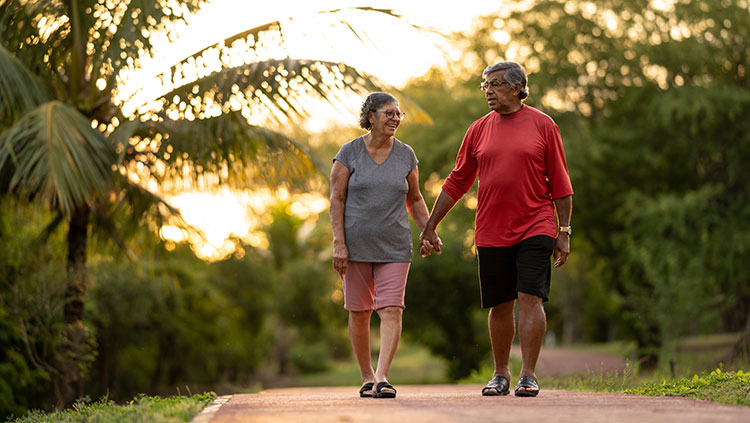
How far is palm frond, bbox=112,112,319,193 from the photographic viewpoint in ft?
33.6

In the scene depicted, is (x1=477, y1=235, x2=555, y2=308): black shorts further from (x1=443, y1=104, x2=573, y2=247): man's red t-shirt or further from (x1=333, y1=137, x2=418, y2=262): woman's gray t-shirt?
(x1=333, y1=137, x2=418, y2=262): woman's gray t-shirt

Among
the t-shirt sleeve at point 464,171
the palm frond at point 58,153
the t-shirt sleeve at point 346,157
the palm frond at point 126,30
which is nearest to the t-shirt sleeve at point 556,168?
the t-shirt sleeve at point 464,171

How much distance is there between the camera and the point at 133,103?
10555 mm


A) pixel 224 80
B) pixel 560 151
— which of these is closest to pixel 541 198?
pixel 560 151

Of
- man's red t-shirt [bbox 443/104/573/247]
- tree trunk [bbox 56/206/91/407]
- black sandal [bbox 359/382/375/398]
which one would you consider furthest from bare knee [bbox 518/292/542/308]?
tree trunk [bbox 56/206/91/407]

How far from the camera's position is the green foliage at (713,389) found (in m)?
5.34

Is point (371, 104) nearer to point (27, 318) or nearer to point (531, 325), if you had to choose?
point (531, 325)

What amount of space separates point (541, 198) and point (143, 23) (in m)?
5.85

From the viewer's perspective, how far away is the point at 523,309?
5941mm

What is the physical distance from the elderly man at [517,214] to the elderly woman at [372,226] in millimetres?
563

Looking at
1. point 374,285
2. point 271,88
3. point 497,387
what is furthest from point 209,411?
point 271,88

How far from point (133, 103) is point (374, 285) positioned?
5.45 meters

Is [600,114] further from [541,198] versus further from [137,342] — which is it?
[541,198]

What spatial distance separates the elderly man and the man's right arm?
1.07 feet
